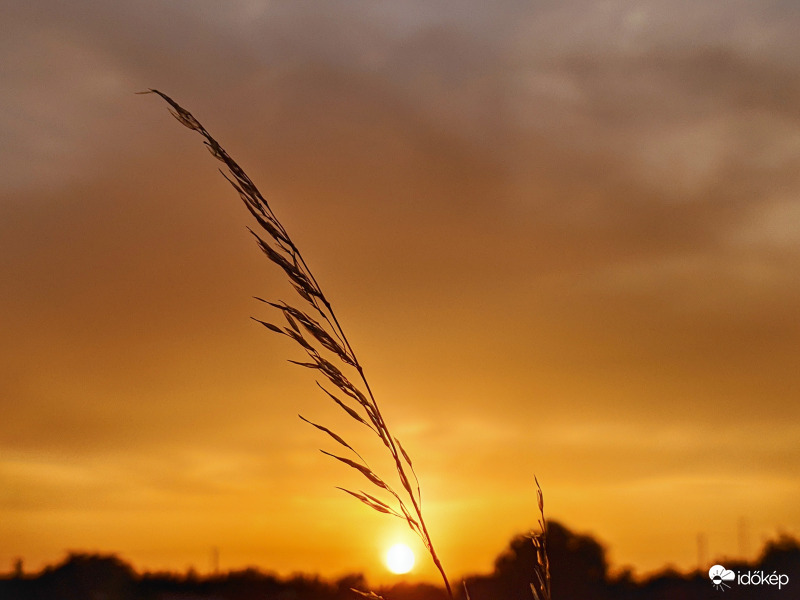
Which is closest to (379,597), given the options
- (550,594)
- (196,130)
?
(550,594)

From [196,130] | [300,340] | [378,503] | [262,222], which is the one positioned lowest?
[378,503]

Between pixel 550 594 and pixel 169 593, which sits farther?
pixel 169 593

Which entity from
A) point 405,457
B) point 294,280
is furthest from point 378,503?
point 294,280

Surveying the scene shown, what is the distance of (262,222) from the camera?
51.5 inches

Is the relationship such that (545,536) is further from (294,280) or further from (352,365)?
(294,280)

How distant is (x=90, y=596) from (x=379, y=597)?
1454cm

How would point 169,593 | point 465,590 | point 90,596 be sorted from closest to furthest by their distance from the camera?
point 465,590 < point 169,593 < point 90,596

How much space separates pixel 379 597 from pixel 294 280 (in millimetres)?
541

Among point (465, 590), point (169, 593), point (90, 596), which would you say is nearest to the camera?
point (465, 590)

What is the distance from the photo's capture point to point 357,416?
1277mm

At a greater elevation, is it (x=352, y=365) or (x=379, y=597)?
(x=352, y=365)

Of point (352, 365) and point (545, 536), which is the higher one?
point (352, 365)

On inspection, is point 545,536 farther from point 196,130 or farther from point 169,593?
point 169,593

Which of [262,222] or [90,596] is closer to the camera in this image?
[262,222]
